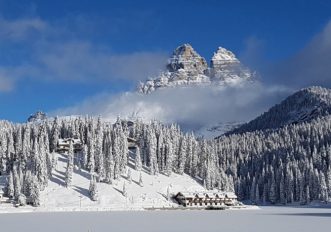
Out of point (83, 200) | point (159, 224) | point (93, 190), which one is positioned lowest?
point (159, 224)

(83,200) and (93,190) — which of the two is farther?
(93,190)

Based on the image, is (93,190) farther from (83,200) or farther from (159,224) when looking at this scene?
(159,224)

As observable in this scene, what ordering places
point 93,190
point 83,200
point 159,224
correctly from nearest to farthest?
point 159,224
point 83,200
point 93,190

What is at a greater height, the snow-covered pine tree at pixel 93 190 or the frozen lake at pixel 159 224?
the snow-covered pine tree at pixel 93 190

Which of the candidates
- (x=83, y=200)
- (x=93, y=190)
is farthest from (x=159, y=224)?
(x=93, y=190)

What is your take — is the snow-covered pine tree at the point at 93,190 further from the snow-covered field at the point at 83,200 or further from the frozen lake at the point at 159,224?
the frozen lake at the point at 159,224

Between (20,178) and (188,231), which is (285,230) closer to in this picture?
(188,231)

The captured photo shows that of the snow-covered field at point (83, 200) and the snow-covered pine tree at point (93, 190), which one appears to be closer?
the snow-covered field at point (83, 200)

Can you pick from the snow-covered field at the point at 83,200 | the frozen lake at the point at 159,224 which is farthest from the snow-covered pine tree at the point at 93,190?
the frozen lake at the point at 159,224

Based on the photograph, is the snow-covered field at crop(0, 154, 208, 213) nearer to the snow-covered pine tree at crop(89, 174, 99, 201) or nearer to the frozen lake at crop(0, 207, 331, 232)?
the snow-covered pine tree at crop(89, 174, 99, 201)

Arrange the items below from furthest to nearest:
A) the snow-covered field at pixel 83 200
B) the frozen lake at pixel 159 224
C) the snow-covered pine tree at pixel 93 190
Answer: the snow-covered pine tree at pixel 93 190 < the snow-covered field at pixel 83 200 < the frozen lake at pixel 159 224

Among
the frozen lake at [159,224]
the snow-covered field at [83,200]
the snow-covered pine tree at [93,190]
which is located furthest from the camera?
the snow-covered pine tree at [93,190]

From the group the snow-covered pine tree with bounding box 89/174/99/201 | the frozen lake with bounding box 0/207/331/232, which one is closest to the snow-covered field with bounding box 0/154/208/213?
the snow-covered pine tree with bounding box 89/174/99/201

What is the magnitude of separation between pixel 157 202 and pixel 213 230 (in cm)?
10570
